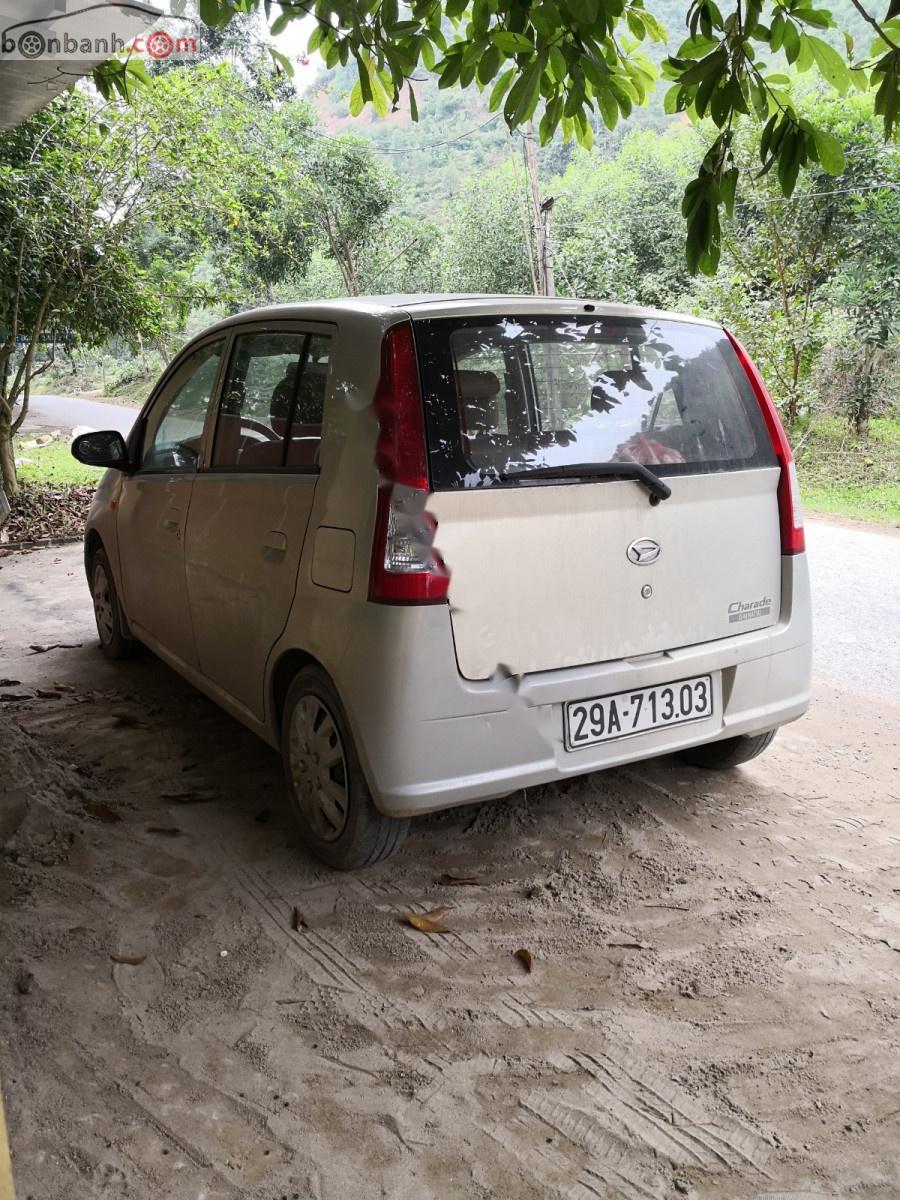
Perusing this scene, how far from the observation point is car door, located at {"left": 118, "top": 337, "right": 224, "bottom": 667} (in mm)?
3961

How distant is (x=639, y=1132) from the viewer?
2.04m

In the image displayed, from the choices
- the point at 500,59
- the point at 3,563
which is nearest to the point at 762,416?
the point at 500,59

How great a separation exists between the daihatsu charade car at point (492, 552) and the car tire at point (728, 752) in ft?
0.31

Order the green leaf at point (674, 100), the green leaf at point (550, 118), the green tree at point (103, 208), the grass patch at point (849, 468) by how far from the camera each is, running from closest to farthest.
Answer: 1. the green leaf at point (674, 100)
2. the green leaf at point (550, 118)
3. the green tree at point (103, 208)
4. the grass patch at point (849, 468)

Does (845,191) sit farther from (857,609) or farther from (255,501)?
(255,501)

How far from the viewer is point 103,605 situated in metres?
5.40

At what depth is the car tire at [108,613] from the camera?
16.9 ft

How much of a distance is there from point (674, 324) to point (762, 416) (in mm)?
439

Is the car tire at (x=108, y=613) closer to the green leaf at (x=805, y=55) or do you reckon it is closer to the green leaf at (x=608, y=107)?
the green leaf at (x=608, y=107)

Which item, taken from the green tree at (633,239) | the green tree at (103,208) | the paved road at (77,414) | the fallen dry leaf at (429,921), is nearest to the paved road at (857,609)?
the fallen dry leaf at (429,921)

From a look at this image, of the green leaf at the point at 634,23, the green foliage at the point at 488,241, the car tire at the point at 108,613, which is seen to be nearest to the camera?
the green leaf at the point at 634,23

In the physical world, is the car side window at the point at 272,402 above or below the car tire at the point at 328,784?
above

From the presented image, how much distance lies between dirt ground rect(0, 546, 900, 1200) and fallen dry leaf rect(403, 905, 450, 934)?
3cm

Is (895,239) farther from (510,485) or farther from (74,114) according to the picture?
(510,485)
